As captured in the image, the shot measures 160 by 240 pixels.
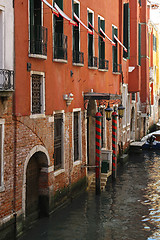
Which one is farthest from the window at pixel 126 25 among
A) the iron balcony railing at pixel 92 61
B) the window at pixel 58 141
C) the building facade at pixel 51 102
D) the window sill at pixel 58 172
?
the window sill at pixel 58 172

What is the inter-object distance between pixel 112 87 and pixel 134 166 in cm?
384

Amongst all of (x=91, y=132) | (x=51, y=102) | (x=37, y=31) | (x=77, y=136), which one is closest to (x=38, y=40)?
(x=37, y=31)

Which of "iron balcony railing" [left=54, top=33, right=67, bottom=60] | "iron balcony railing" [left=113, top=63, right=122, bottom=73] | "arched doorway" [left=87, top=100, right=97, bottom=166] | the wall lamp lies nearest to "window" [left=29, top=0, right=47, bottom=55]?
"iron balcony railing" [left=54, top=33, right=67, bottom=60]

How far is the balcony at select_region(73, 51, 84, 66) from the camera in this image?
12.9 meters

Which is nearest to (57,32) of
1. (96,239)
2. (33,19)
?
(33,19)

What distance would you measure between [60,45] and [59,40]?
0.15 m

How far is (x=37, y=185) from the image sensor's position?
10.9m

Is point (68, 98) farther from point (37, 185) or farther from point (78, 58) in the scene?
point (37, 185)

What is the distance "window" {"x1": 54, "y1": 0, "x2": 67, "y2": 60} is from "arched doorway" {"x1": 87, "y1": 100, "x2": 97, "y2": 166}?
169 inches

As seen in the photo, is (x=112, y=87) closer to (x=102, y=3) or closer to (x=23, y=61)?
(x=102, y=3)

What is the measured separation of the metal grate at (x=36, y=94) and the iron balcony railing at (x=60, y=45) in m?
1.22

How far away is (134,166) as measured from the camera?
64.2 ft

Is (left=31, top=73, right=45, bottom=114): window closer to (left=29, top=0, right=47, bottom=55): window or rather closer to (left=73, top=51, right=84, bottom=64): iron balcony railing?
(left=29, top=0, right=47, bottom=55): window

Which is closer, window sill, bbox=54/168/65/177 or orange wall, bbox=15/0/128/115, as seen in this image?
orange wall, bbox=15/0/128/115
